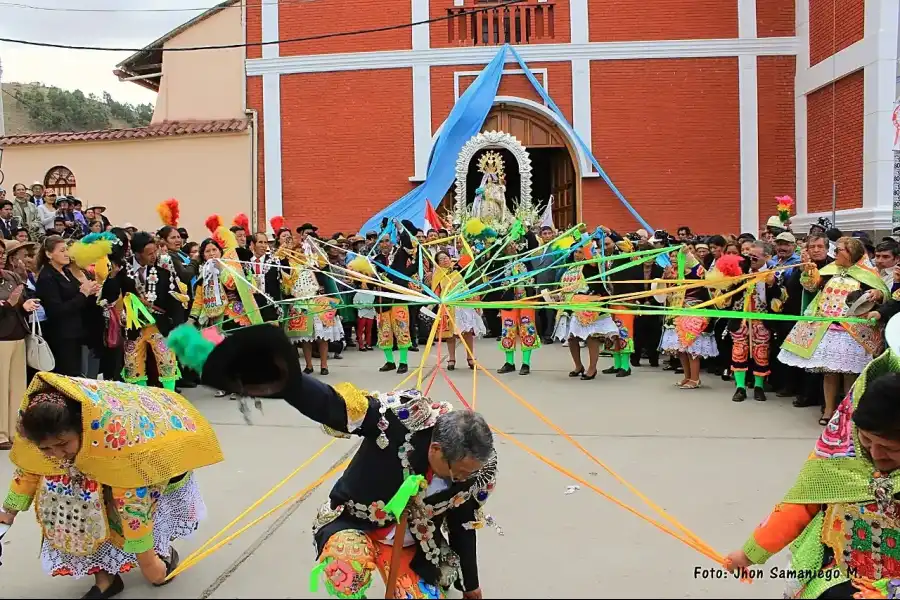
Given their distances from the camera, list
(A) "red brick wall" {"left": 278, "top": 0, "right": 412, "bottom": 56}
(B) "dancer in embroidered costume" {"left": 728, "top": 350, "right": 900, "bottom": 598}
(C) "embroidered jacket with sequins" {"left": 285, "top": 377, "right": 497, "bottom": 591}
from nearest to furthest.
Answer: (B) "dancer in embroidered costume" {"left": 728, "top": 350, "right": 900, "bottom": 598} < (C) "embroidered jacket with sequins" {"left": 285, "top": 377, "right": 497, "bottom": 591} < (A) "red brick wall" {"left": 278, "top": 0, "right": 412, "bottom": 56}

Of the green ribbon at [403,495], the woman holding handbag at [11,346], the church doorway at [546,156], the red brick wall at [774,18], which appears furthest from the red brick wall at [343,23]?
the green ribbon at [403,495]

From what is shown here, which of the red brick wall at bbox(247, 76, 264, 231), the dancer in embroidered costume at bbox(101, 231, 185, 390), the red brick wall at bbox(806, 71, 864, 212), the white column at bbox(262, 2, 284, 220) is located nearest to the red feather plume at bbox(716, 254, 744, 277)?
the dancer in embroidered costume at bbox(101, 231, 185, 390)

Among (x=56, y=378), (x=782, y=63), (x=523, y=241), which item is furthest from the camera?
(x=782, y=63)

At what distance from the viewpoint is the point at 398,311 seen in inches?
360

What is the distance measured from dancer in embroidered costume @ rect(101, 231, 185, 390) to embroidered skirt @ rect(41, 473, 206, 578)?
368 cm

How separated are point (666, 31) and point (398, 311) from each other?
969 centimetres

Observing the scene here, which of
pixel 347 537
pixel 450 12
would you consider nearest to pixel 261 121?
pixel 450 12

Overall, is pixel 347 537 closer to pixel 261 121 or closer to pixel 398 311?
pixel 398 311

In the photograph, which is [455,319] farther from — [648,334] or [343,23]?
[343,23]

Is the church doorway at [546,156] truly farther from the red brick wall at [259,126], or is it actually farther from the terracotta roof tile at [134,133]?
the terracotta roof tile at [134,133]

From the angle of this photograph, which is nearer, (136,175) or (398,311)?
(398,311)

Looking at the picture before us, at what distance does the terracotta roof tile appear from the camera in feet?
51.4

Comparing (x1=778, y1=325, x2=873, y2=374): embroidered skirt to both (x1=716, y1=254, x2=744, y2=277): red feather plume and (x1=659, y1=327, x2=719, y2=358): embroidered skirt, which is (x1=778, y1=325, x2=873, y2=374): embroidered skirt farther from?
(x1=659, y1=327, x2=719, y2=358): embroidered skirt

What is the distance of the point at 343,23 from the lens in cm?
1586
